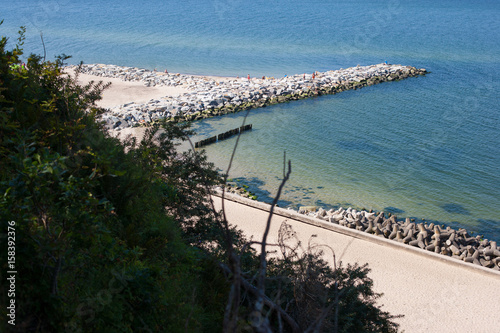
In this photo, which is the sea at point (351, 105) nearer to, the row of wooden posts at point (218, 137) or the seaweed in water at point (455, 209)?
the seaweed in water at point (455, 209)

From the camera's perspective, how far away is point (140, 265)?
4.69 metres

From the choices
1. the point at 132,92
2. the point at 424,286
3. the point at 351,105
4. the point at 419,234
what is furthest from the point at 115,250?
the point at 132,92

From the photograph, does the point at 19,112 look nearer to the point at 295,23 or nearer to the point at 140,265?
the point at 140,265

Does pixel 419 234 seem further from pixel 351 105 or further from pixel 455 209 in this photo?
pixel 351 105

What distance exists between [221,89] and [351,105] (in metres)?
10.0

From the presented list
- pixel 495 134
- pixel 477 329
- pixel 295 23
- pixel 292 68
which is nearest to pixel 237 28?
pixel 295 23

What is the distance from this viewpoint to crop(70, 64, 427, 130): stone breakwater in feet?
81.1

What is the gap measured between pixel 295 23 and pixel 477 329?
76.5m

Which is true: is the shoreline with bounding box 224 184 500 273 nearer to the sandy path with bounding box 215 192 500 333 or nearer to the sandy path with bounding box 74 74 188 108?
the sandy path with bounding box 215 192 500 333

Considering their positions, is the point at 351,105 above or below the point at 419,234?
above

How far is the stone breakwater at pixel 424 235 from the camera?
1152cm

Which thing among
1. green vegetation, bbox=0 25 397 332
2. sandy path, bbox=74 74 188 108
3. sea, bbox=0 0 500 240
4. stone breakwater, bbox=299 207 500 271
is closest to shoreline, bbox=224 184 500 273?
stone breakwater, bbox=299 207 500 271

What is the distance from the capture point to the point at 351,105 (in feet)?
95.9

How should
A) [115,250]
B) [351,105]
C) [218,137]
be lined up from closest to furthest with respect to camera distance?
1. [115,250]
2. [218,137]
3. [351,105]
